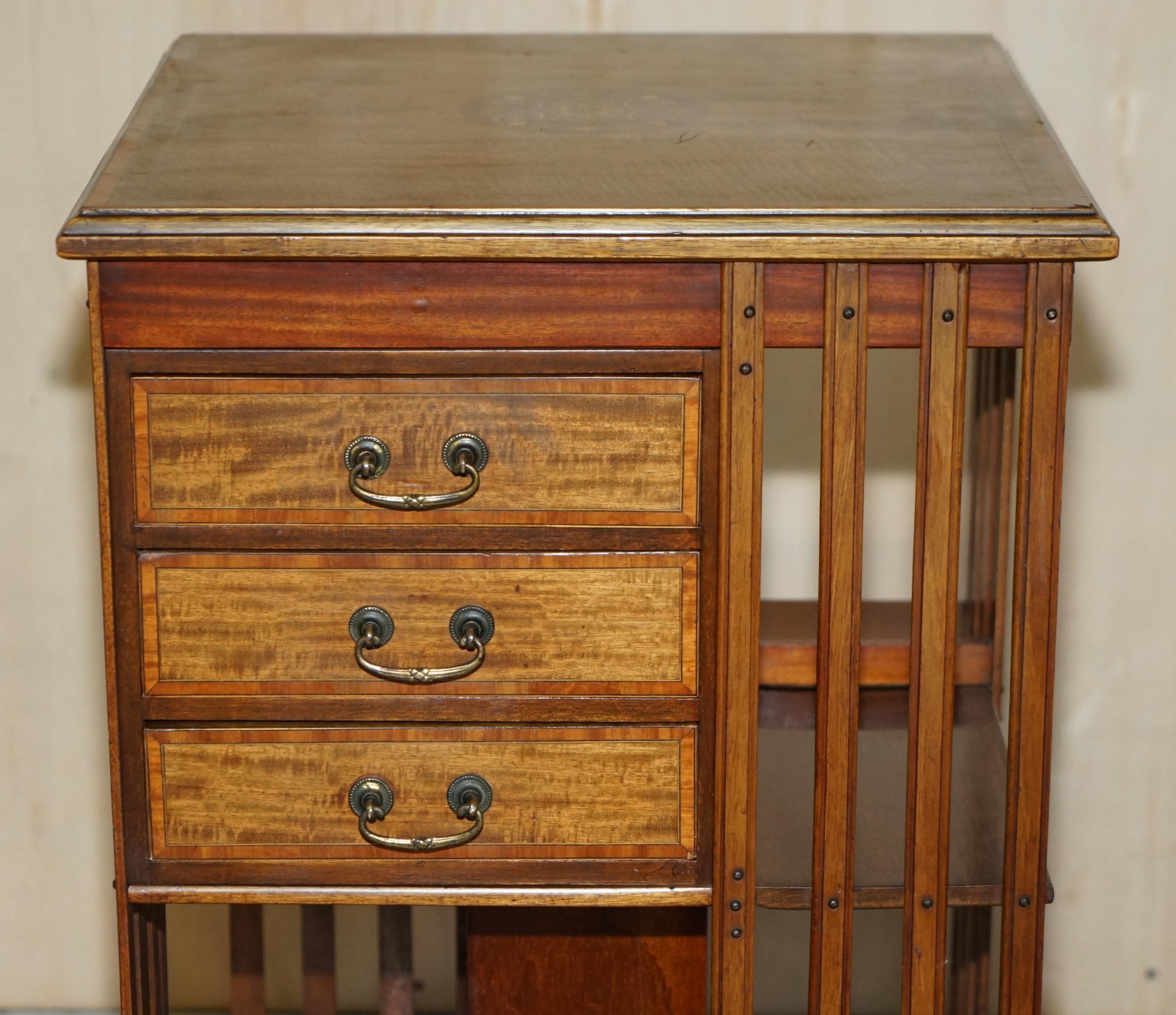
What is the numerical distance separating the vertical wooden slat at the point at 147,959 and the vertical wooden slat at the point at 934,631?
71cm

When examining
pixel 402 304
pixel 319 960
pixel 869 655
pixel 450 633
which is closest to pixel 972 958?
pixel 869 655

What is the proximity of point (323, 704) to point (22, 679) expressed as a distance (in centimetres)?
89

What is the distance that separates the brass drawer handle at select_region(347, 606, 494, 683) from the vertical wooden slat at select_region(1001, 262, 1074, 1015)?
47 centimetres

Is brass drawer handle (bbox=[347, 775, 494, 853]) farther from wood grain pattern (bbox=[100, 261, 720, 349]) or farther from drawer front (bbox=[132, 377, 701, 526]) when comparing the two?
wood grain pattern (bbox=[100, 261, 720, 349])

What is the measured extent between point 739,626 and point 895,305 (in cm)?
31

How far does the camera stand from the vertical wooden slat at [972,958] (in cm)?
188

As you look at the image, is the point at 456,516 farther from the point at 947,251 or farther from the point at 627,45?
the point at 627,45

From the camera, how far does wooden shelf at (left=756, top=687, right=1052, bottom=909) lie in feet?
4.43

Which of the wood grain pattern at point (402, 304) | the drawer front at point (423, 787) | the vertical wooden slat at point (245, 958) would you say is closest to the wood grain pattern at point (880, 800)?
the drawer front at point (423, 787)

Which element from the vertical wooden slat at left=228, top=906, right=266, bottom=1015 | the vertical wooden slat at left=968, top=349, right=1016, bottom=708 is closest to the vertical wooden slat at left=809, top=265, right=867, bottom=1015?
Result: the vertical wooden slat at left=968, top=349, right=1016, bottom=708

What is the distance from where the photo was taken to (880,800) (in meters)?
1.53

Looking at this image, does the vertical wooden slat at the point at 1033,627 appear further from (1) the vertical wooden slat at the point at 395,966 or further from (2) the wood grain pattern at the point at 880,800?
(1) the vertical wooden slat at the point at 395,966

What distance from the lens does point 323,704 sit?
4.23ft

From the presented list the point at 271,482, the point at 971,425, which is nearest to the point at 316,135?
the point at 271,482
